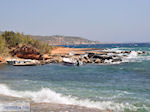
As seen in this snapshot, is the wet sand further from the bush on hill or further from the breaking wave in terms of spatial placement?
the bush on hill

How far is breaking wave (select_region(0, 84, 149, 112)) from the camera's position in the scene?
16.1m

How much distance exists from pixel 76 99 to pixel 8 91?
7115mm

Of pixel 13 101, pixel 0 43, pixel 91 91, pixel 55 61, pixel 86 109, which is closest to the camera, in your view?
pixel 86 109

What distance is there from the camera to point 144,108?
15.8 m

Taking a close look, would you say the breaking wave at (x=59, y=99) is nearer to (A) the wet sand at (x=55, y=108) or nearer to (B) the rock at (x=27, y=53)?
(A) the wet sand at (x=55, y=108)

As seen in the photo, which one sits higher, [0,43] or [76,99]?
[0,43]

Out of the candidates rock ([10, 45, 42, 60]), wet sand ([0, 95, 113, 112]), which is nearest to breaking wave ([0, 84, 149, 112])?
wet sand ([0, 95, 113, 112])

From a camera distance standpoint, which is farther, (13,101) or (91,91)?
(91,91)

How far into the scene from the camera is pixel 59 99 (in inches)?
722

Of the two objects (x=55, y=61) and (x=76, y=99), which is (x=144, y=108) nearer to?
(x=76, y=99)

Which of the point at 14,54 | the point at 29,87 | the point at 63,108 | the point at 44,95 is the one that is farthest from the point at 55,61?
the point at 63,108

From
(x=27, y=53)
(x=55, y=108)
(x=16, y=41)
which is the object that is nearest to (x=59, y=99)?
(x=55, y=108)

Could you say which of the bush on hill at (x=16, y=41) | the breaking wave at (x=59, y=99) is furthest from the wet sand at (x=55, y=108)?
the bush on hill at (x=16, y=41)

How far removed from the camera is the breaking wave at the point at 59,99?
52.7ft
